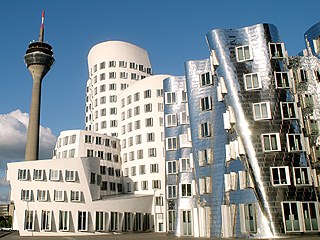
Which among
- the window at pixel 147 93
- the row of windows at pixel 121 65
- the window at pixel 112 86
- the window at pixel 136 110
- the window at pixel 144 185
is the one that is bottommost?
the window at pixel 144 185

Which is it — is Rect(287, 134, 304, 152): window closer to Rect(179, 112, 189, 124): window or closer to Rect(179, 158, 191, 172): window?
Rect(179, 158, 191, 172): window

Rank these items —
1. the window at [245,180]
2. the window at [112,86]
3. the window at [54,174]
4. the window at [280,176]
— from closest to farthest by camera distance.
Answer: the window at [280,176]
the window at [245,180]
the window at [54,174]
the window at [112,86]

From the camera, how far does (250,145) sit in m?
32.5

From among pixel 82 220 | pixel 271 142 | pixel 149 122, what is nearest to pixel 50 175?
pixel 82 220

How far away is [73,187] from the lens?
166ft

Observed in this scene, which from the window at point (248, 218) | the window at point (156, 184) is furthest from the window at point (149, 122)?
the window at point (248, 218)

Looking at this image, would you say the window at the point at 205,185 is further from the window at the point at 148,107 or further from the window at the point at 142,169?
the window at the point at 148,107

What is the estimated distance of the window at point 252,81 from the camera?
34.1 meters

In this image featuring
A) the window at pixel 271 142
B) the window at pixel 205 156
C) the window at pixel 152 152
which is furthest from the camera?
the window at pixel 152 152

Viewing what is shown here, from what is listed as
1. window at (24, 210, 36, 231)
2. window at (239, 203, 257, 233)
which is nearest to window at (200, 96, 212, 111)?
window at (239, 203, 257, 233)

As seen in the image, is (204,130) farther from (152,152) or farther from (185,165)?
(152,152)

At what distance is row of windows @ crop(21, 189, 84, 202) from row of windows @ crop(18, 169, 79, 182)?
1609mm

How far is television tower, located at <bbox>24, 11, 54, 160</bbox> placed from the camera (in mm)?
83806

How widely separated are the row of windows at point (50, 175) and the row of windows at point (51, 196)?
1609 mm
